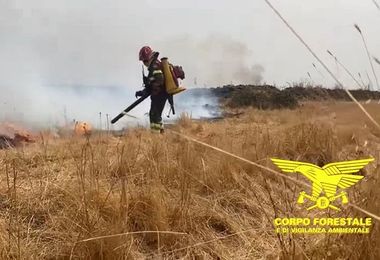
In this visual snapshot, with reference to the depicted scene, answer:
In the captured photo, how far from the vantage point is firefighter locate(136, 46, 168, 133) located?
21.3ft

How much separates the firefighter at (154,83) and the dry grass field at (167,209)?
3264 mm

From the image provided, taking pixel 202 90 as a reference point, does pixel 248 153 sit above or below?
below

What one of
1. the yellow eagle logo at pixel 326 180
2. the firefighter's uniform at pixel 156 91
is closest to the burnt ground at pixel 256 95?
the firefighter's uniform at pixel 156 91

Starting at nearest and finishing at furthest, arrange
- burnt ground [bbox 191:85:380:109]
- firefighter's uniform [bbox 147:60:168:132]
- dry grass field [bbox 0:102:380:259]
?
dry grass field [bbox 0:102:380:259] < firefighter's uniform [bbox 147:60:168:132] < burnt ground [bbox 191:85:380:109]

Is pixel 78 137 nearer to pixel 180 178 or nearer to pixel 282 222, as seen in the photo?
pixel 180 178

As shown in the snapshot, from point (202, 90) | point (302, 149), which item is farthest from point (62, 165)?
point (202, 90)

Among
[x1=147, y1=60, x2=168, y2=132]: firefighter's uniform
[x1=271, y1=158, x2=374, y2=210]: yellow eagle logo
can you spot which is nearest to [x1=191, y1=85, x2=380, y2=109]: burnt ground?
[x1=147, y1=60, x2=168, y2=132]: firefighter's uniform

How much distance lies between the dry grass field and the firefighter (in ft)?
10.7

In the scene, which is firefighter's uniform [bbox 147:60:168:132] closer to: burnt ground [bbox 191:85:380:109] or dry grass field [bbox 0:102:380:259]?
dry grass field [bbox 0:102:380:259]

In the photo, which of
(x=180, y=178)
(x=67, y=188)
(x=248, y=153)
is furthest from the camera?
(x=248, y=153)

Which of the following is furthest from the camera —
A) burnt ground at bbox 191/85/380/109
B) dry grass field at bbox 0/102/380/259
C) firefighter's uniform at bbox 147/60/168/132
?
burnt ground at bbox 191/85/380/109

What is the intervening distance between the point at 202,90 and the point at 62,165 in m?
14.2

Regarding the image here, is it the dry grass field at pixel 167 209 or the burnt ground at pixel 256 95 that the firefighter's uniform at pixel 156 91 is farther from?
the burnt ground at pixel 256 95

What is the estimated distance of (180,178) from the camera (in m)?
2.46
